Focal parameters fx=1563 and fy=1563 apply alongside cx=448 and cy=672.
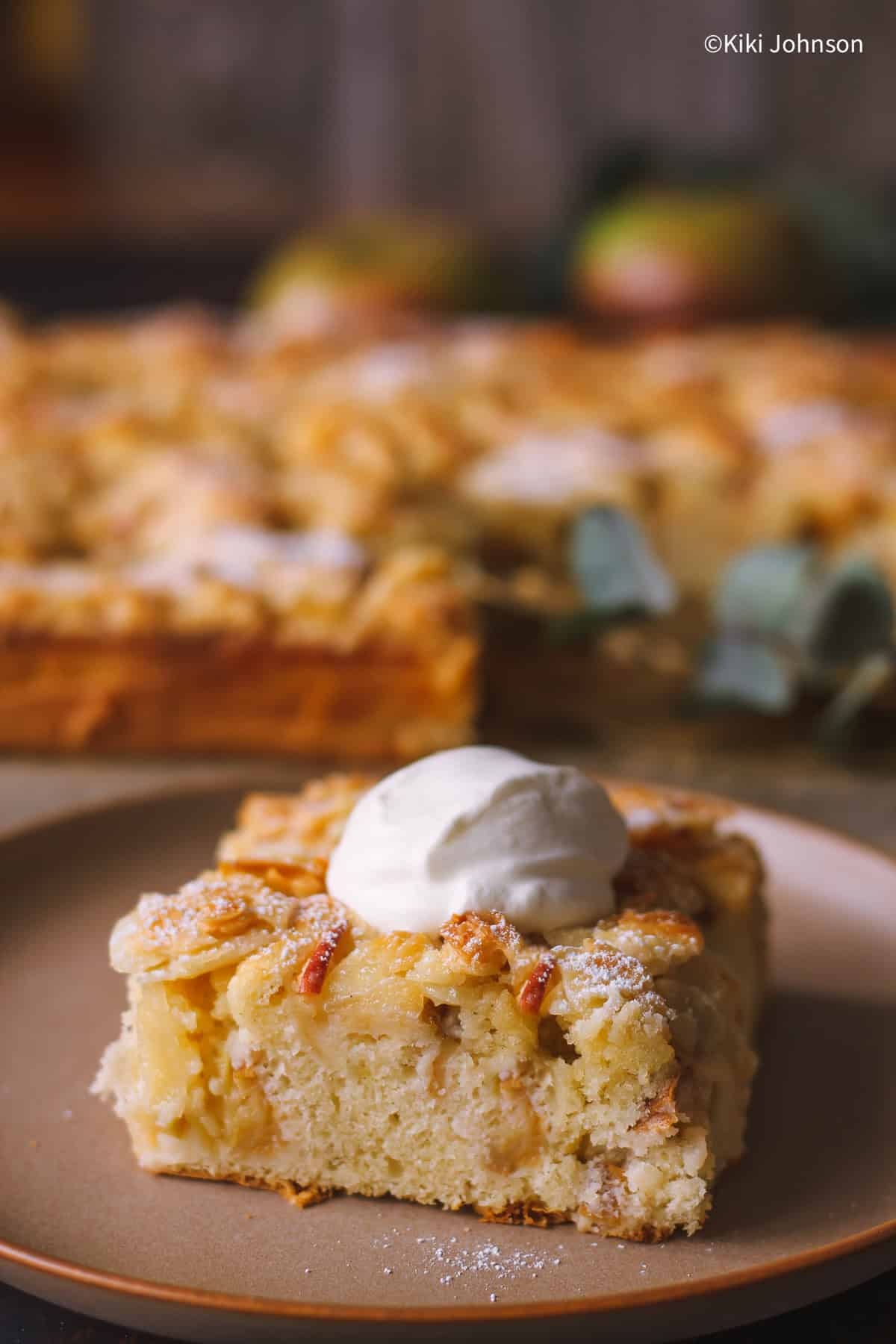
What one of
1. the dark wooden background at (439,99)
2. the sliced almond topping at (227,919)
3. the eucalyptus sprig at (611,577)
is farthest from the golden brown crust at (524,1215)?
the dark wooden background at (439,99)

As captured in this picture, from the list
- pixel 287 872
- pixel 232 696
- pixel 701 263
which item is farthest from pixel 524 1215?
pixel 701 263

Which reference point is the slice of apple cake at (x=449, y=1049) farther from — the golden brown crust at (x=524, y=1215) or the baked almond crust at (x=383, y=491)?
the baked almond crust at (x=383, y=491)

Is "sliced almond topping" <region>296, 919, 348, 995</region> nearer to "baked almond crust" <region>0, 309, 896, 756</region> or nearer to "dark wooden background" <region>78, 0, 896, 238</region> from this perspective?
"baked almond crust" <region>0, 309, 896, 756</region>

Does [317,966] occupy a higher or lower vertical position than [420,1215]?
higher

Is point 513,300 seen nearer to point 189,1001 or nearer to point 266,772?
point 266,772

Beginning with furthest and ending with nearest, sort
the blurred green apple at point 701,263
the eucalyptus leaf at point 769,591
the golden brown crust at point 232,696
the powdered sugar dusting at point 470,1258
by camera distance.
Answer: the blurred green apple at point 701,263 → the eucalyptus leaf at point 769,591 → the golden brown crust at point 232,696 → the powdered sugar dusting at point 470,1258

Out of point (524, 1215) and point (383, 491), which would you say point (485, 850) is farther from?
point (383, 491)
